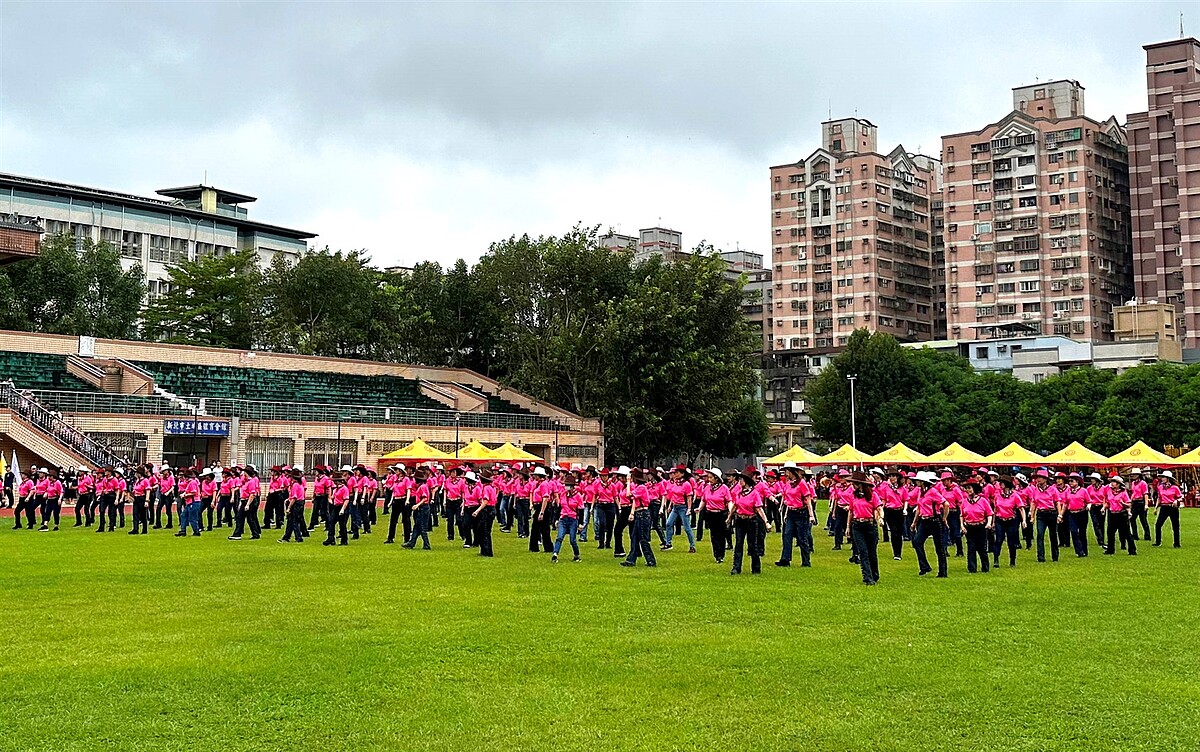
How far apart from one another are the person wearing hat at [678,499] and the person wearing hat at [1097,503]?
8.44 metres

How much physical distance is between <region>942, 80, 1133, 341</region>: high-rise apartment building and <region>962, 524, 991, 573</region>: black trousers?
271 ft

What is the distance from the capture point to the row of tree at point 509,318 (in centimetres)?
6181

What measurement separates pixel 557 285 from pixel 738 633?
53.1 metres

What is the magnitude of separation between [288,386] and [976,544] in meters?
44.5

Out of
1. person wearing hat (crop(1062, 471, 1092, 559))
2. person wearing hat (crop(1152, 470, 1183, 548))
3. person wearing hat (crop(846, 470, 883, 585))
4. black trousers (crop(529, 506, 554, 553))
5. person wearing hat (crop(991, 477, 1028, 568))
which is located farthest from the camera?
person wearing hat (crop(1152, 470, 1183, 548))

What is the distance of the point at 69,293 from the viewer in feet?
219

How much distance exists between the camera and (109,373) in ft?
176

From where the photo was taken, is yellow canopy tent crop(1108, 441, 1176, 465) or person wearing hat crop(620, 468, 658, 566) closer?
person wearing hat crop(620, 468, 658, 566)

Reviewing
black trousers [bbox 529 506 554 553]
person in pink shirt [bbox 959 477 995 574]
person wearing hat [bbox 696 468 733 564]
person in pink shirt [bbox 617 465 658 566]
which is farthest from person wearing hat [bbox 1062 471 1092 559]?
black trousers [bbox 529 506 554 553]

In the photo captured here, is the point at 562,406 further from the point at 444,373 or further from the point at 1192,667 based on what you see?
the point at 1192,667

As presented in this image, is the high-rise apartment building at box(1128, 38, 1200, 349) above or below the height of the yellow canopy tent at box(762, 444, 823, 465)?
above

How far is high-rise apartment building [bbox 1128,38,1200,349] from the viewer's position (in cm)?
9369

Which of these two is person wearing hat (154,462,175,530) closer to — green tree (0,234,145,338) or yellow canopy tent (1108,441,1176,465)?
yellow canopy tent (1108,441,1176,465)

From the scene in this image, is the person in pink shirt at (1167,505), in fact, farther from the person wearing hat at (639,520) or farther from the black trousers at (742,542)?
the person wearing hat at (639,520)
